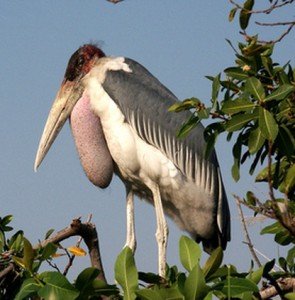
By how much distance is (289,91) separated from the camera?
13.9 ft

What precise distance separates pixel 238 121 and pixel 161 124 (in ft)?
15.7

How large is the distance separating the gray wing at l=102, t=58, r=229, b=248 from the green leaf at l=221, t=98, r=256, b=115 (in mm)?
4437

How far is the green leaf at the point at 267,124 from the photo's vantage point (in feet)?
13.9

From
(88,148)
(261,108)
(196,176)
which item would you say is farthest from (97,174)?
(261,108)

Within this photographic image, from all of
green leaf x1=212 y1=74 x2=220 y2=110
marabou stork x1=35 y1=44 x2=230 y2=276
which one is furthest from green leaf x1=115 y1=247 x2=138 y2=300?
marabou stork x1=35 y1=44 x2=230 y2=276

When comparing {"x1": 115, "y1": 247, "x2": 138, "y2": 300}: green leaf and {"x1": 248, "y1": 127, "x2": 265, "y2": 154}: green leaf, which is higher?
{"x1": 248, "y1": 127, "x2": 265, "y2": 154}: green leaf

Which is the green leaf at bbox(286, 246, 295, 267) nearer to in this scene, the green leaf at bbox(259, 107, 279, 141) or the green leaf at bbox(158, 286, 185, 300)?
the green leaf at bbox(259, 107, 279, 141)

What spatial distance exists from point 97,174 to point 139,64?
1195 millimetres

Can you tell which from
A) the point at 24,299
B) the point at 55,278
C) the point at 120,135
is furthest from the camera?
the point at 120,135

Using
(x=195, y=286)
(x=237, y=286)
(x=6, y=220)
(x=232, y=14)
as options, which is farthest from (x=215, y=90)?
(x=6, y=220)

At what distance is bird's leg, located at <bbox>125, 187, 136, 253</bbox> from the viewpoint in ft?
28.7

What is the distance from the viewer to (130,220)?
8.95 m

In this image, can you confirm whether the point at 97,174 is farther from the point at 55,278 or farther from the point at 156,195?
the point at 55,278

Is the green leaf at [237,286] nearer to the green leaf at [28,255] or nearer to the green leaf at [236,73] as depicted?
the green leaf at [28,255]
